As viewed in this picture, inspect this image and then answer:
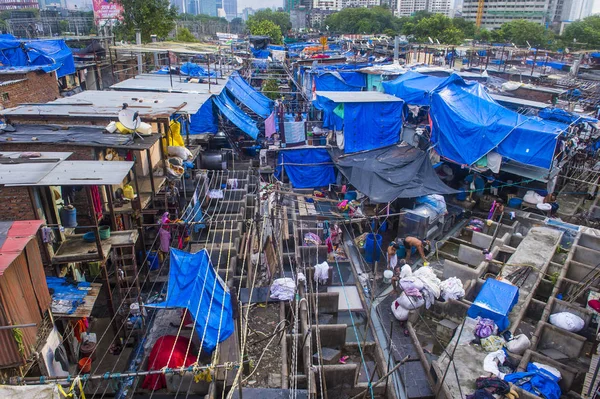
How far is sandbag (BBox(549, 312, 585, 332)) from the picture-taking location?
1188 centimetres

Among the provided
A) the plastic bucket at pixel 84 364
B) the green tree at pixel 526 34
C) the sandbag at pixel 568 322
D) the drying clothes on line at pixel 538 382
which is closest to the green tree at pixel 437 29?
the green tree at pixel 526 34

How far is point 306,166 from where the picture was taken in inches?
976

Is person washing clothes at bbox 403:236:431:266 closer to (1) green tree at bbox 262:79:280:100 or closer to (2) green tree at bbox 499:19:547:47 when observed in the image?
(1) green tree at bbox 262:79:280:100

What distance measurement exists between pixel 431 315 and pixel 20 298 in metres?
11.6

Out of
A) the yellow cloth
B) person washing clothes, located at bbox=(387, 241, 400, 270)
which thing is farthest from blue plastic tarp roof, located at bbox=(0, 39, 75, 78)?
person washing clothes, located at bbox=(387, 241, 400, 270)

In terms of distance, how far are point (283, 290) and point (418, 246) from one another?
6325 millimetres

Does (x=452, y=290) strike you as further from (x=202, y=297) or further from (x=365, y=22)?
(x=365, y=22)

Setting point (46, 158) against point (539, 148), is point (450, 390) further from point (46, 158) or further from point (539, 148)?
point (539, 148)

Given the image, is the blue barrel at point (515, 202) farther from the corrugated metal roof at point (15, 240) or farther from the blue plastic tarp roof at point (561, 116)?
the corrugated metal roof at point (15, 240)

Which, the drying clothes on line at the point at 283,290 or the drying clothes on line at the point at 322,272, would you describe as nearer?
the drying clothes on line at the point at 283,290

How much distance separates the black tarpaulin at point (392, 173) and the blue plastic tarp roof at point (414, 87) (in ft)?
9.28

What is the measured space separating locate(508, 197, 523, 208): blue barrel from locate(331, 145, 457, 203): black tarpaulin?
388 cm

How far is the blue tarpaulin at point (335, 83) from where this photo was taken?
32.9m

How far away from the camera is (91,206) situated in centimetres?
989
